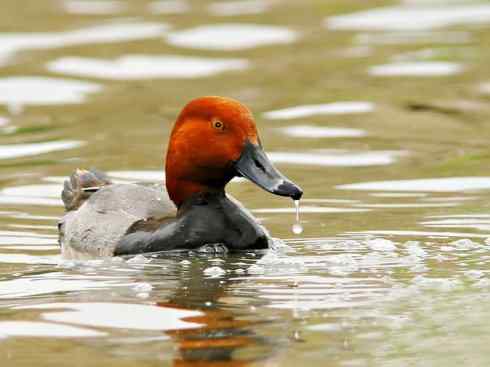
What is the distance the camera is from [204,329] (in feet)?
24.8

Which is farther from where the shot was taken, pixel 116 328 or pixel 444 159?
pixel 444 159

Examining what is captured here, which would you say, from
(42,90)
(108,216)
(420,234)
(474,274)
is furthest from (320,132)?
(474,274)

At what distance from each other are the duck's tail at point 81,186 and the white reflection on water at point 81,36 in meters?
8.24

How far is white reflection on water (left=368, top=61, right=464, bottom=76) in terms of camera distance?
17.7 metres

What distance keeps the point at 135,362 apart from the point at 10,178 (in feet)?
22.2

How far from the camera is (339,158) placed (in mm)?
14172

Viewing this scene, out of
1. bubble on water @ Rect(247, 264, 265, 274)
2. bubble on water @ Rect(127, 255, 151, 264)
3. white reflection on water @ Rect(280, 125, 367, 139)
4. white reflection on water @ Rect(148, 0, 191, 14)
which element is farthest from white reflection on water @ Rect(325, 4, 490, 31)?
bubble on water @ Rect(247, 264, 265, 274)

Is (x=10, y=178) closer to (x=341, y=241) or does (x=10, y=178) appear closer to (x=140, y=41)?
(x=341, y=241)

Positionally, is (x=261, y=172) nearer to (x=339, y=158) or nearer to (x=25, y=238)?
(x=25, y=238)

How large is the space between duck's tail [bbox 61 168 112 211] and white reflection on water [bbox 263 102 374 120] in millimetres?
4912

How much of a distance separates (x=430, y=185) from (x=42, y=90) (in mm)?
6348

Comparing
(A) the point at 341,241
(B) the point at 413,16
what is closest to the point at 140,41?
(B) the point at 413,16

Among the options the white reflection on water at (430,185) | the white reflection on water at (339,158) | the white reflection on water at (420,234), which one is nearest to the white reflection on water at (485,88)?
the white reflection on water at (339,158)

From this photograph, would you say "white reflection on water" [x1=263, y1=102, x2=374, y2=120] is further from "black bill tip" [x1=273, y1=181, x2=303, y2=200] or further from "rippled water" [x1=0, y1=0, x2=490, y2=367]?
"black bill tip" [x1=273, y1=181, x2=303, y2=200]
